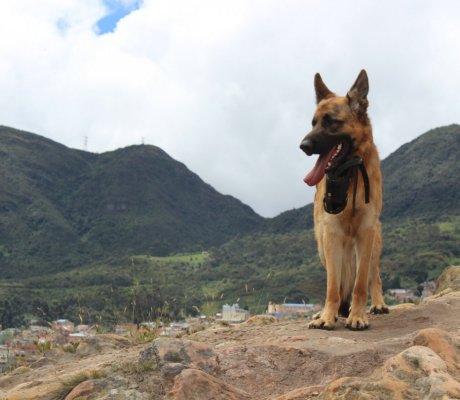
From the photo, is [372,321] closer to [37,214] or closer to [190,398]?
[190,398]

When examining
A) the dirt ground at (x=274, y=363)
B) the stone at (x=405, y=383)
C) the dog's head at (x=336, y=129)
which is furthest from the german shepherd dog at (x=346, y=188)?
the stone at (x=405, y=383)

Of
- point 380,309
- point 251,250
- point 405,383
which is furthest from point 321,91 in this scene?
point 251,250

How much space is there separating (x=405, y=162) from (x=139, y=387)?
188894mm

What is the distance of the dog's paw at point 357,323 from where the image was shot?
7473 millimetres

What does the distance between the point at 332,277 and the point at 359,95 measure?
234 centimetres

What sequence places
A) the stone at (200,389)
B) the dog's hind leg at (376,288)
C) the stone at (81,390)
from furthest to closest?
the dog's hind leg at (376,288) → the stone at (81,390) → the stone at (200,389)

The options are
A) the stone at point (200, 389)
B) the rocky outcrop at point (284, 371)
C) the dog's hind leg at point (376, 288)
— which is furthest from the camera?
the dog's hind leg at point (376, 288)

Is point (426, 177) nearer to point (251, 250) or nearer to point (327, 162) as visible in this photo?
point (251, 250)

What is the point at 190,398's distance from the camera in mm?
5320

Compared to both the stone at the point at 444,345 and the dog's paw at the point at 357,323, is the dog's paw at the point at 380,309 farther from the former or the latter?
the stone at the point at 444,345

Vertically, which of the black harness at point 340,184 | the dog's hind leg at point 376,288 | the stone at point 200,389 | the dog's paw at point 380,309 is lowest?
the stone at point 200,389

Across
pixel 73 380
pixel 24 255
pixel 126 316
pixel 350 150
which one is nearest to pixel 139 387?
pixel 73 380

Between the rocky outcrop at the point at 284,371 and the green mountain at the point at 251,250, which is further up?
the green mountain at the point at 251,250

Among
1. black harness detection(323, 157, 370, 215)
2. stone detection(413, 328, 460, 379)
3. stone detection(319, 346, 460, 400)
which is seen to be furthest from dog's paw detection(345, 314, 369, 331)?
stone detection(319, 346, 460, 400)
